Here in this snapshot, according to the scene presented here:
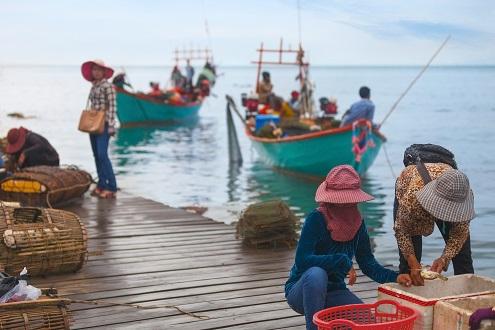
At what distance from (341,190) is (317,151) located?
1270 centimetres

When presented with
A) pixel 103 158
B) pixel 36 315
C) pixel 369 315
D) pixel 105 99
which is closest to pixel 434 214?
pixel 369 315

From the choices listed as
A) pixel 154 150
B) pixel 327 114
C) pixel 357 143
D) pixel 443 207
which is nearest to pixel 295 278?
pixel 443 207

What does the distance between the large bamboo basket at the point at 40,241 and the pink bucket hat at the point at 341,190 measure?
2.63 m

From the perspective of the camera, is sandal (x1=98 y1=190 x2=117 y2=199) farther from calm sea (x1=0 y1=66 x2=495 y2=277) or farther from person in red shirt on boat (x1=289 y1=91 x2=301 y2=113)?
person in red shirt on boat (x1=289 y1=91 x2=301 y2=113)

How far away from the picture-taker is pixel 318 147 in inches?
633

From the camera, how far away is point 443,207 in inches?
142

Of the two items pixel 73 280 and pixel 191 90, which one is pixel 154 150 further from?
pixel 73 280

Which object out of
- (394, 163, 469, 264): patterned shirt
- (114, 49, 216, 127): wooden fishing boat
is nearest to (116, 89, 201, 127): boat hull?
(114, 49, 216, 127): wooden fishing boat

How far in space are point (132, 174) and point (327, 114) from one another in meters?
5.52

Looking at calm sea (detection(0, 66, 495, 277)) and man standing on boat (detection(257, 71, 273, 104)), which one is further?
man standing on boat (detection(257, 71, 273, 104))

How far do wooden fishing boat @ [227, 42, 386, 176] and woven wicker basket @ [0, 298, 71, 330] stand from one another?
11409mm

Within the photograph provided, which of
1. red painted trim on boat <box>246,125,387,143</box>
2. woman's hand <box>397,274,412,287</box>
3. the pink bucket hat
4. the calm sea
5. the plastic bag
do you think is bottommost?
the calm sea

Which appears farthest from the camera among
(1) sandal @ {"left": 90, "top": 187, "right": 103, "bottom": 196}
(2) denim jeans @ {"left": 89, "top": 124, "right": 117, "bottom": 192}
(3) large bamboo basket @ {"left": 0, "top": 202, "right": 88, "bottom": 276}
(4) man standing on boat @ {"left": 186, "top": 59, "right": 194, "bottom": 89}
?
(4) man standing on boat @ {"left": 186, "top": 59, "right": 194, "bottom": 89}

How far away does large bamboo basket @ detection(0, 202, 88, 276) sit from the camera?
537 cm
